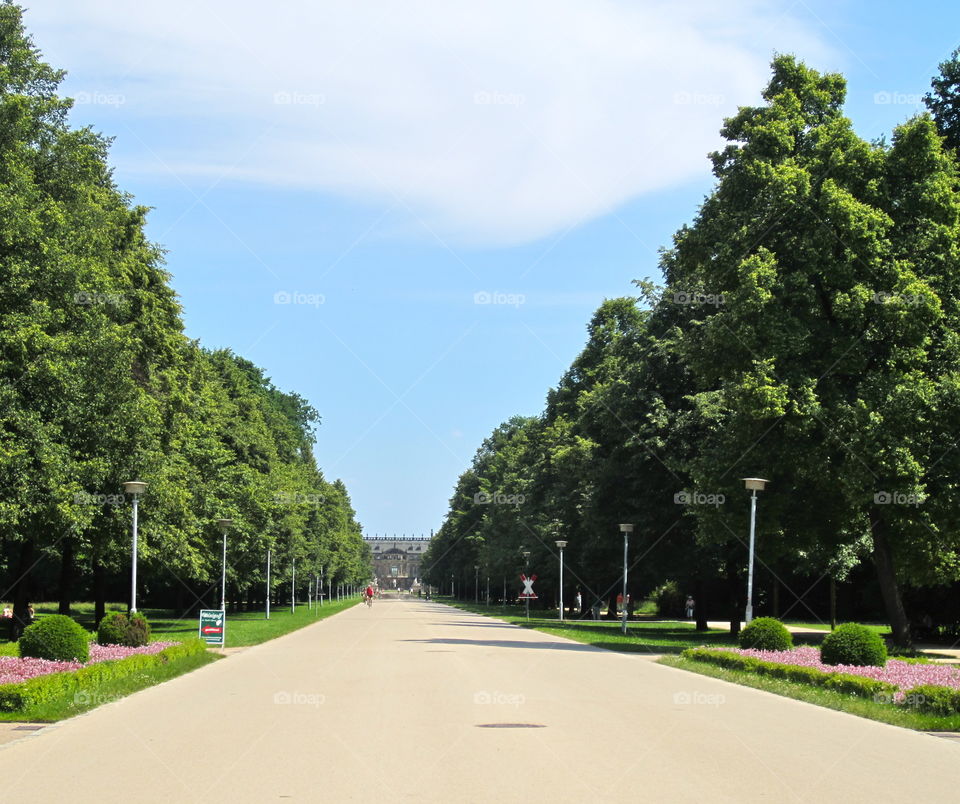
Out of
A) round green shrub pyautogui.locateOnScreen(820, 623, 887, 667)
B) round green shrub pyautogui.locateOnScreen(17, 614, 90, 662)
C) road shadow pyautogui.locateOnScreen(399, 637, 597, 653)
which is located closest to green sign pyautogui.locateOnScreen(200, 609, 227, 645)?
road shadow pyautogui.locateOnScreen(399, 637, 597, 653)

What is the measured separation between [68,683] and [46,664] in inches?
102

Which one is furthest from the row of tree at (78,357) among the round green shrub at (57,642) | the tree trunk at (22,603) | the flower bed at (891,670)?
the flower bed at (891,670)

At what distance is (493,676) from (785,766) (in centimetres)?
1033

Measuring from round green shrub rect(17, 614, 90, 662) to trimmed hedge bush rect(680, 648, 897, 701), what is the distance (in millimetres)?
12507

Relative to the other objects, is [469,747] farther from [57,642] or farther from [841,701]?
[57,642]

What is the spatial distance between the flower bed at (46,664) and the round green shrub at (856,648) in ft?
43.6

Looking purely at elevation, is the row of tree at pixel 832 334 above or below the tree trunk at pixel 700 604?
above

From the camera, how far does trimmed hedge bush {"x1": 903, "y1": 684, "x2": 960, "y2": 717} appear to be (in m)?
14.4

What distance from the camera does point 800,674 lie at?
62.8 feet

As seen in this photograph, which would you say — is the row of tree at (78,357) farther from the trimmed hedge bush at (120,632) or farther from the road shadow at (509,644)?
the road shadow at (509,644)

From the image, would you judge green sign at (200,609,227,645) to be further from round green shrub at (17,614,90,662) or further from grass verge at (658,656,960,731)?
grass verge at (658,656,960,731)

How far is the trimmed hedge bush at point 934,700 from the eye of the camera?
1436cm

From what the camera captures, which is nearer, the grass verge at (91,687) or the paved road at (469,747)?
the paved road at (469,747)

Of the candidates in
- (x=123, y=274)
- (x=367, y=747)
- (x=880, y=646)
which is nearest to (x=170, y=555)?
(x=123, y=274)
